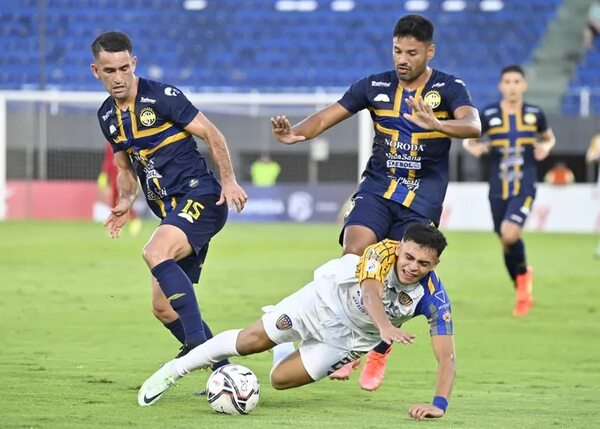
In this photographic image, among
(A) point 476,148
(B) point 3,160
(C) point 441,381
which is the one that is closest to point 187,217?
(C) point 441,381

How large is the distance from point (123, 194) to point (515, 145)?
5765 millimetres

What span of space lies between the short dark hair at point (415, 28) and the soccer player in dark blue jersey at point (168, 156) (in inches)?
49.6

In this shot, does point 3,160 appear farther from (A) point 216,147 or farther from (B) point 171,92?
(A) point 216,147

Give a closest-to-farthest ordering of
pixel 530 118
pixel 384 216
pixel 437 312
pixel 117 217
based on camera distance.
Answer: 1. pixel 437 312
2. pixel 117 217
3. pixel 384 216
4. pixel 530 118

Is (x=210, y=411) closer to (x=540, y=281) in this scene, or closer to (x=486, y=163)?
(x=540, y=281)

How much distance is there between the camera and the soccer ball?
6.46 metres

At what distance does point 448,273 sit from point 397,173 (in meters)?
9.34

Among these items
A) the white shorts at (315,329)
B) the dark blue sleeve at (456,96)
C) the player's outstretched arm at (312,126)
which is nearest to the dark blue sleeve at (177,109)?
the player's outstretched arm at (312,126)

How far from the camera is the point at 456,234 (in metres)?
26.5

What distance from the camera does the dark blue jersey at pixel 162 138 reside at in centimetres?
759

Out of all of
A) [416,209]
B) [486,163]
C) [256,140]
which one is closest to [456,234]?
[486,163]

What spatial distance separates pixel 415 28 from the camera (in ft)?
24.5

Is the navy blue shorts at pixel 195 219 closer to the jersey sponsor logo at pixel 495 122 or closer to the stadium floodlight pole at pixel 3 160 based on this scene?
the jersey sponsor logo at pixel 495 122

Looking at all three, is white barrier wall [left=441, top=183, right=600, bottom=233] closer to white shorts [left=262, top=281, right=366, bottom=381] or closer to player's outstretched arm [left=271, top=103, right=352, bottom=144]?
player's outstretched arm [left=271, top=103, right=352, bottom=144]
